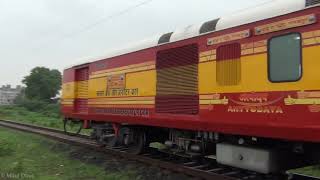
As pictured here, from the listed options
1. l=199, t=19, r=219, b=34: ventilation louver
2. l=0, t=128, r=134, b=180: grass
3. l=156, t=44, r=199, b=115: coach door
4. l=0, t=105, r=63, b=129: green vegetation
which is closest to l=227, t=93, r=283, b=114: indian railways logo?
l=156, t=44, r=199, b=115: coach door

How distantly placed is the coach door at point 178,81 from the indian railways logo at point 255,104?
1.40m

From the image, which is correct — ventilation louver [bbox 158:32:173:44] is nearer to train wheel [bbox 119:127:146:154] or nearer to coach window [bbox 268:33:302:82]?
train wheel [bbox 119:127:146:154]

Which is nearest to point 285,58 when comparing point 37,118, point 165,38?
point 165,38

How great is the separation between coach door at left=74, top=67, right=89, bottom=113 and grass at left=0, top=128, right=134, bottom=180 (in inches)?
61.7

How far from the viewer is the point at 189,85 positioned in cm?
1014

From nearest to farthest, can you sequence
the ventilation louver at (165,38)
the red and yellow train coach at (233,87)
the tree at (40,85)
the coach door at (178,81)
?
the red and yellow train coach at (233,87)
the coach door at (178,81)
the ventilation louver at (165,38)
the tree at (40,85)

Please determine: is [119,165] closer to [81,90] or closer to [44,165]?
[44,165]

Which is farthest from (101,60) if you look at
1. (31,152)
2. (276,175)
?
(276,175)

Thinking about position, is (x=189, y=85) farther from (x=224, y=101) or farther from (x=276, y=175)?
(x=276, y=175)

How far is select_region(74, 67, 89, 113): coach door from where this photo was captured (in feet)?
52.2

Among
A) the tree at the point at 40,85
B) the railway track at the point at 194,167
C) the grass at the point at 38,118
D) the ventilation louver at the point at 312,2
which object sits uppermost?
the tree at the point at 40,85

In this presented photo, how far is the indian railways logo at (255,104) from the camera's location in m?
7.84

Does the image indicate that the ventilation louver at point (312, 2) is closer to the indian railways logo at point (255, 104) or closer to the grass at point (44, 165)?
the indian railways logo at point (255, 104)

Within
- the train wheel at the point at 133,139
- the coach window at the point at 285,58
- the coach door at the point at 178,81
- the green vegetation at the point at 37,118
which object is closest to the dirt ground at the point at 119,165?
the train wheel at the point at 133,139
